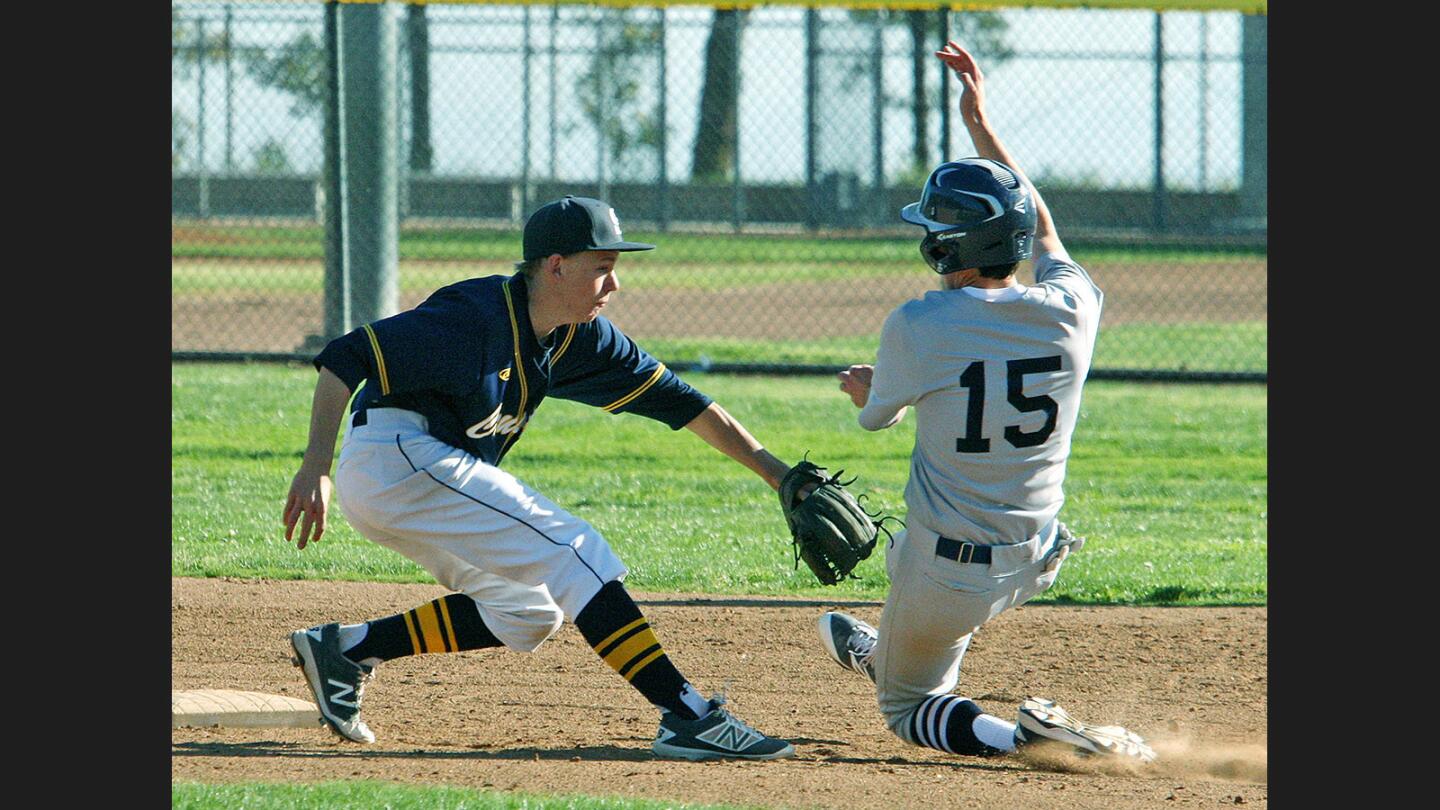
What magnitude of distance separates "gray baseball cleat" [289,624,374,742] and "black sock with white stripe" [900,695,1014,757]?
4.86 ft

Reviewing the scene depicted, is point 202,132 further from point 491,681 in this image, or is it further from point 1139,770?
point 1139,770

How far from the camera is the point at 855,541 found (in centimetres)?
439

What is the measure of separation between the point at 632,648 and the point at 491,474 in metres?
0.58

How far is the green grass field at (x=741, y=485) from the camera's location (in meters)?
6.45

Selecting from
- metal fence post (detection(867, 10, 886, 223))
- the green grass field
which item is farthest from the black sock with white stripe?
metal fence post (detection(867, 10, 886, 223))

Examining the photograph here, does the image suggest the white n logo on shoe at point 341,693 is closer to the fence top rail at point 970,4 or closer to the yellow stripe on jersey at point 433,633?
the yellow stripe on jersey at point 433,633

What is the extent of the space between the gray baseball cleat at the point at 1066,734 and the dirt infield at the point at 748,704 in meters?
0.06

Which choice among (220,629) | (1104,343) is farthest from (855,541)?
(1104,343)

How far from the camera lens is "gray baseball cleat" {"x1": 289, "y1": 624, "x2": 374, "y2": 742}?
4285 millimetres

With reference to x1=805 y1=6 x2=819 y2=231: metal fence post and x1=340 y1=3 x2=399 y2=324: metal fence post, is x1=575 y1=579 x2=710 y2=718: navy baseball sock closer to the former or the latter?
x1=340 y1=3 x2=399 y2=324: metal fence post

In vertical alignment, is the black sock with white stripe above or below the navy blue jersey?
below

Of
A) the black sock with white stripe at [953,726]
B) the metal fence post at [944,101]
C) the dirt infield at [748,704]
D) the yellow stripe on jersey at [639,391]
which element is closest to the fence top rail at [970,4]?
the metal fence post at [944,101]

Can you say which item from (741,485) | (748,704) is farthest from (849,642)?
(741,485)

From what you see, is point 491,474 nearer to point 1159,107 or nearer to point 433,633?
point 433,633
